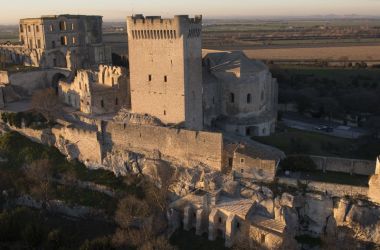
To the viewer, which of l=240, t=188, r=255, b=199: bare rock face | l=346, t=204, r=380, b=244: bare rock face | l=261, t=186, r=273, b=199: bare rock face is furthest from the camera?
l=240, t=188, r=255, b=199: bare rock face

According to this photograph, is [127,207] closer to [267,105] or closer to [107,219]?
[107,219]

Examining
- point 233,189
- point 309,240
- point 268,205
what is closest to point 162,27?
point 233,189

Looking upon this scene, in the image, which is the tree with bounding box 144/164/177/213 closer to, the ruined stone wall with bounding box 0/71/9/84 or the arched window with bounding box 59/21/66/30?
the ruined stone wall with bounding box 0/71/9/84

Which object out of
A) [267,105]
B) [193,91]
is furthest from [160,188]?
[267,105]

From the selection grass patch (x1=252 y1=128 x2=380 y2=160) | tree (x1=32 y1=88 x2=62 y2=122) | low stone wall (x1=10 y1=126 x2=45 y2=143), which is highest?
tree (x1=32 y1=88 x2=62 y2=122)

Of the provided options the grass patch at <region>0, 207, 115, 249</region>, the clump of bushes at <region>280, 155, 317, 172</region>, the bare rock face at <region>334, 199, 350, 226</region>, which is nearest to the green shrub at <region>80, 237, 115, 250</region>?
the grass patch at <region>0, 207, 115, 249</region>

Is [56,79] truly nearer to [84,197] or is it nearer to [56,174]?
[56,174]
